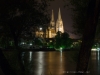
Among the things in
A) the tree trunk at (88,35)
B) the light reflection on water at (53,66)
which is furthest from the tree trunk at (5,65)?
the light reflection on water at (53,66)

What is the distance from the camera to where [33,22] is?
1548cm

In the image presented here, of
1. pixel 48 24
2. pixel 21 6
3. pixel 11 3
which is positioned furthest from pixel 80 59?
pixel 48 24

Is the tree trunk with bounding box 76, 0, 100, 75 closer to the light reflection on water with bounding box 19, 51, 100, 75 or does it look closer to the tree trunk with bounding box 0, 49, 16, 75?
the tree trunk with bounding box 0, 49, 16, 75

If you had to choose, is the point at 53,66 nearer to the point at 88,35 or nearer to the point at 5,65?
the point at 5,65

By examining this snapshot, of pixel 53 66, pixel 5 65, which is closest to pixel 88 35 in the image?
pixel 5 65

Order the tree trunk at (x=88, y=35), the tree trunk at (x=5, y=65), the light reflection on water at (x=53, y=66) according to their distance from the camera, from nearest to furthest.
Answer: the tree trunk at (x=88, y=35)
the tree trunk at (x=5, y=65)
the light reflection on water at (x=53, y=66)

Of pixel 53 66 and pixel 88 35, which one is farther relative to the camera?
pixel 53 66

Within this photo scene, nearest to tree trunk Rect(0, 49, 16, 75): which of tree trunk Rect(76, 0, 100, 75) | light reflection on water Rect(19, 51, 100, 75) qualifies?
tree trunk Rect(76, 0, 100, 75)

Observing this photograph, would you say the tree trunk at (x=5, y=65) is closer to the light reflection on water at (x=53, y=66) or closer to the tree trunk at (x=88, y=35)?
the tree trunk at (x=88, y=35)

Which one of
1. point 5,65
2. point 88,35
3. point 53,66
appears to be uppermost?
point 88,35

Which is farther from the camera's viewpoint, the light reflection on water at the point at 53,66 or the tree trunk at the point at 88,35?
the light reflection on water at the point at 53,66

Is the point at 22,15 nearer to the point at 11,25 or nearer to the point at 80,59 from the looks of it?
the point at 11,25

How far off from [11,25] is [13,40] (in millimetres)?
2105

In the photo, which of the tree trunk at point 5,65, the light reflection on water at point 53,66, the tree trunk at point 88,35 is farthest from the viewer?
the light reflection on water at point 53,66
